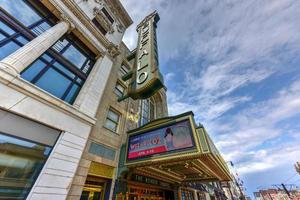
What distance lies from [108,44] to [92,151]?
8.26 meters

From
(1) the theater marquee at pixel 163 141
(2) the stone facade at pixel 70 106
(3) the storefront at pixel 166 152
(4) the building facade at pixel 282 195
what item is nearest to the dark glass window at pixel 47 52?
(2) the stone facade at pixel 70 106

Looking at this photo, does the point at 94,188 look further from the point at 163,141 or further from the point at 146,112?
the point at 146,112

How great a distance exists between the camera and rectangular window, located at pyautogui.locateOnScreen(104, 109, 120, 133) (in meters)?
8.92

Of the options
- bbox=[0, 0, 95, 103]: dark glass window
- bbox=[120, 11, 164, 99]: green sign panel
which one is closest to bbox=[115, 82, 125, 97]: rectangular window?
bbox=[120, 11, 164, 99]: green sign panel

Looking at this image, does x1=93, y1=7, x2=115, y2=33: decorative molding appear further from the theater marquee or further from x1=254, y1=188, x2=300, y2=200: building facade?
x1=254, y1=188, x2=300, y2=200: building facade

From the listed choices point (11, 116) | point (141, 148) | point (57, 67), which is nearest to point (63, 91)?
point (57, 67)

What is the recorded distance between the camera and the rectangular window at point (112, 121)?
8.92 m

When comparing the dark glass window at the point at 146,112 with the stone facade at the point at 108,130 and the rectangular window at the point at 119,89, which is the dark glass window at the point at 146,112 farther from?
the rectangular window at the point at 119,89

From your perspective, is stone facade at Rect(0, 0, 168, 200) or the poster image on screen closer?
stone facade at Rect(0, 0, 168, 200)

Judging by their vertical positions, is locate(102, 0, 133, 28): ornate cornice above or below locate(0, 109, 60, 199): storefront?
above

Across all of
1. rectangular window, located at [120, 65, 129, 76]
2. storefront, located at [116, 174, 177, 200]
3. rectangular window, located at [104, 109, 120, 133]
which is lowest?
storefront, located at [116, 174, 177, 200]

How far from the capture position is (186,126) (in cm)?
651

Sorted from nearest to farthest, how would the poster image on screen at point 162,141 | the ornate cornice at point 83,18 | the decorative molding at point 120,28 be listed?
1. the poster image on screen at point 162,141
2. the ornate cornice at point 83,18
3. the decorative molding at point 120,28

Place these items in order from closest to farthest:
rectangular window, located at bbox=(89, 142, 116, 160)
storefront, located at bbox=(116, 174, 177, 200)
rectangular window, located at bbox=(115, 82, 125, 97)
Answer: rectangular window, located at bbox=(89, 142, 116, 160) → storefront, located at bbox=(116, 174, 177, 200) → rectangular window, located at bbox=(115, 82, 125, 97)
